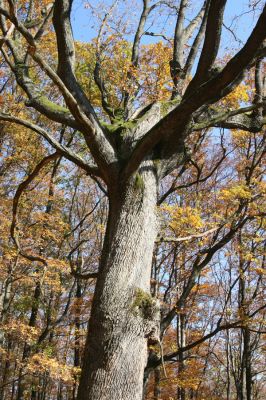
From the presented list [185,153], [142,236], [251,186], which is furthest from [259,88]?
[251,186]

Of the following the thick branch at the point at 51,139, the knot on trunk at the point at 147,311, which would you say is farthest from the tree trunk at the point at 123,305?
the thick branch at the point at 51,139

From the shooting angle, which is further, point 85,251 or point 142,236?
point 85,251

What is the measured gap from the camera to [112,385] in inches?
104

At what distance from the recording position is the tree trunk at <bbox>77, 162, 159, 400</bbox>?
2.69 meters

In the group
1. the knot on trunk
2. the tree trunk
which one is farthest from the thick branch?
the knot on trunk

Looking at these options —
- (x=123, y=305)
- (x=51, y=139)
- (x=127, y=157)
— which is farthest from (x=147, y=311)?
(x=51, y=139)

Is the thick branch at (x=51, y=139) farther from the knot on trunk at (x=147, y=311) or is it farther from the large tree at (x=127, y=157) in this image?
the knot on trunk at (x=147, y=311)

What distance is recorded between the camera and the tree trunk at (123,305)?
2.69m

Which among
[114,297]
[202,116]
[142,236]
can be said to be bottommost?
[114,297]

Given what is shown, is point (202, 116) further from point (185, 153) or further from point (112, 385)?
point (112, 385)

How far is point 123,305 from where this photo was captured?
292 cm

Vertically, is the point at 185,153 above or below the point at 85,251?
below

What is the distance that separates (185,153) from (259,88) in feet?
4.74

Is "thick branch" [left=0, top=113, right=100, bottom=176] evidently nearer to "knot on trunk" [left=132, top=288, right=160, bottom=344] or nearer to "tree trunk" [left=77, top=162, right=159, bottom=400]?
"tree trunk" [left=77, top=162, right=159, bottom=400]
